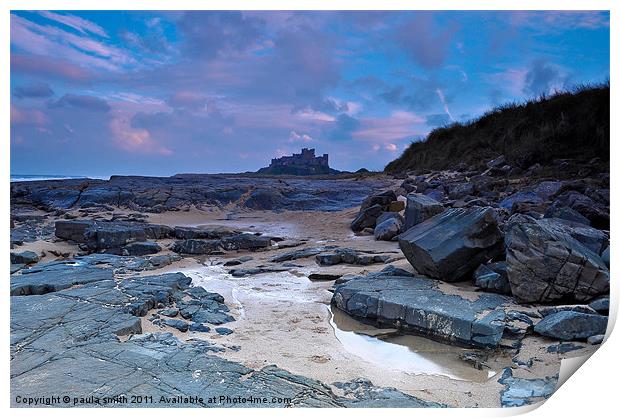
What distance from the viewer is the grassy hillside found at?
9633 mm

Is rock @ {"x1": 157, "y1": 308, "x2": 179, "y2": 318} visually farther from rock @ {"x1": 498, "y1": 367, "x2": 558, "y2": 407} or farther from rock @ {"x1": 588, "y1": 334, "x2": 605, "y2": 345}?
rock @ {"x1": 588, "y1": 334, "x2": 605, "y2": 345}

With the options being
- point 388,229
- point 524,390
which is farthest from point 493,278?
point 388,229

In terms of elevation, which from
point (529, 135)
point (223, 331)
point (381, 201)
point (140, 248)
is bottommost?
point (223, 331)

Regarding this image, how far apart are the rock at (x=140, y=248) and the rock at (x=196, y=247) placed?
347mm

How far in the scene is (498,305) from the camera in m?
4.04

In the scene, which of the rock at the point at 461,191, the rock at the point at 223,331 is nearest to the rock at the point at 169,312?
the rock at the point at 223,331

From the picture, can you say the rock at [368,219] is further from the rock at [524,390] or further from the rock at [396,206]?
the rock at [524,390]

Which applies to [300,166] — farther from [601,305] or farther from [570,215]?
[601,305]

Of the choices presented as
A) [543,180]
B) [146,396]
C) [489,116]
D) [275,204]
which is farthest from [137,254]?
[489,116]

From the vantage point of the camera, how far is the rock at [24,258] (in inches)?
248

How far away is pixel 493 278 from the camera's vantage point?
445 centimetres

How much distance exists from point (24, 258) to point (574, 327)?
6.77 m

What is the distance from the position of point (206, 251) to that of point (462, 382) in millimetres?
5500

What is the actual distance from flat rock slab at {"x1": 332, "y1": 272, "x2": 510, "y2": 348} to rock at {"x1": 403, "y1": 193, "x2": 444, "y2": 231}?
6.07 ft
